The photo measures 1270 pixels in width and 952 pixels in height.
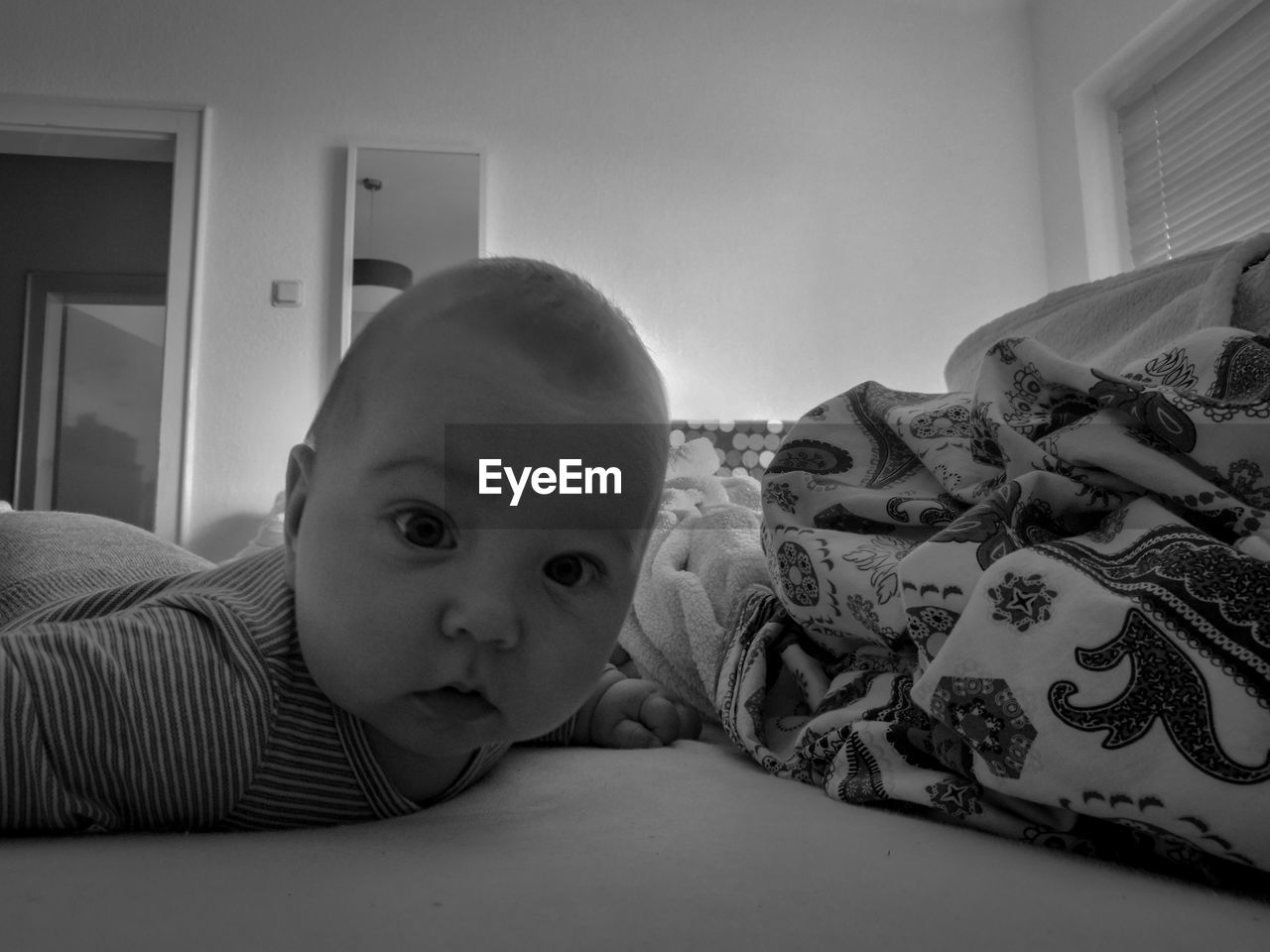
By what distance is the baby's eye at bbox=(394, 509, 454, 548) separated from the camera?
46cm

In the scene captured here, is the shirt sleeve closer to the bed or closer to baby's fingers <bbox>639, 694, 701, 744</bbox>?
the bed

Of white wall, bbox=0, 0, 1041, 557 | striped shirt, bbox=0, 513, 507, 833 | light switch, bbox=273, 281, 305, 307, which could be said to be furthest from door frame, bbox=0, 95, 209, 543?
striped shirt, bbox=0, 513, 507, 833

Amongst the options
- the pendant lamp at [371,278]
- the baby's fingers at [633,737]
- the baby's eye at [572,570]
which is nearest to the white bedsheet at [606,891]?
the baby's eye at [572,570]

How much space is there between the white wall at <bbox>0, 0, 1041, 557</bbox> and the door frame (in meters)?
0.04

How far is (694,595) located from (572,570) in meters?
0.32

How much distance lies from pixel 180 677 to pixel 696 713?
1.53ft

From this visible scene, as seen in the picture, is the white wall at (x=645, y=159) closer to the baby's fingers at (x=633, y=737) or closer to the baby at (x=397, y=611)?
the baby's fingers at (x=633, y=737)

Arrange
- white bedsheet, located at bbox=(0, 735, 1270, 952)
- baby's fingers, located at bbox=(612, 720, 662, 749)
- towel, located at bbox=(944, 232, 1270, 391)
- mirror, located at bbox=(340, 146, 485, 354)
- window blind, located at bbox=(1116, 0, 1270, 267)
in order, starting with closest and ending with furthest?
white bedsheet, located at bbox=(0, 735, 1270, 952)
towel, located at bbox=(944, 232, 1270, 391)
baby's fingers, located at bbox=(612, 720, 662, 749)
window blind, located at bbox=(1116, 0, 1270, 267)
mirror, located at bbox=(340, 146, 485, 354)

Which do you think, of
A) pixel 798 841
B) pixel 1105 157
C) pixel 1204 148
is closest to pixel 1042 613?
pixel 798 841

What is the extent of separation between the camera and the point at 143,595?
2.09 feet

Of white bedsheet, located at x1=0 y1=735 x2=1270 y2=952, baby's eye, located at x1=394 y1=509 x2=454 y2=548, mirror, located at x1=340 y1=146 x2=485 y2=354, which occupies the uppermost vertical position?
mirror, located at x1=340 y1=146 x2=485 y2=354

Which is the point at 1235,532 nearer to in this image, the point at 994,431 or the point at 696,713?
the point at 994,431

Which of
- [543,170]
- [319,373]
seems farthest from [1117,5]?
[319,373]

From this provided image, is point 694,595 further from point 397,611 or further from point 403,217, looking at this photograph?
point 403,217
